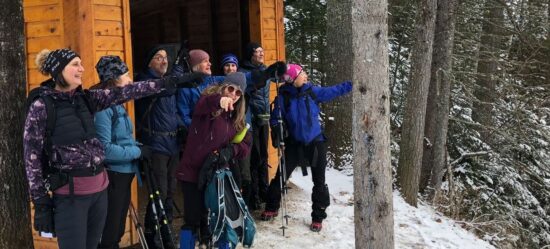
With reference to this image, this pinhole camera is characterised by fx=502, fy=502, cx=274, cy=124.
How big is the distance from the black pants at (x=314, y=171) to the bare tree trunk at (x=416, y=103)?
2787 millimetres

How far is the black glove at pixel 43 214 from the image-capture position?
10.8 feet

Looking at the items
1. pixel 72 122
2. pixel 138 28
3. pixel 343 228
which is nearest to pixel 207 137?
pixel 72 122

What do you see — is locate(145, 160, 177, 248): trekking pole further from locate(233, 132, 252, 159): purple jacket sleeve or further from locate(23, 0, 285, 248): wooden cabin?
locate(233, 132, 252, 159): purple jacket sleeve

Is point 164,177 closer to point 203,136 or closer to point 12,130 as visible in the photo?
point 203,136

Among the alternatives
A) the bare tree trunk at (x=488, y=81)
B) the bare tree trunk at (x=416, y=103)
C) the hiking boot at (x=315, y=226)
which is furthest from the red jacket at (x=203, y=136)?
the bare tree trunk at (x=488, y=81)

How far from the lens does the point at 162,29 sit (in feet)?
39.2

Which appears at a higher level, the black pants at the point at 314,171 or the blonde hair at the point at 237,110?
the blonde hair at the point at 237,110

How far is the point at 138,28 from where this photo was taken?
1302 cm

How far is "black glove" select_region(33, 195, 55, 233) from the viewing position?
330cm

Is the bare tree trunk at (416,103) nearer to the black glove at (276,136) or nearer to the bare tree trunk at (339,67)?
the bare tree trunk at (339,67)

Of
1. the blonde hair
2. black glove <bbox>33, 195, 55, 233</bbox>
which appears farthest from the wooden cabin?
black glove <bbox>33, 195, 55, 233</bbox>

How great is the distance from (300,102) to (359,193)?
4.90 ft

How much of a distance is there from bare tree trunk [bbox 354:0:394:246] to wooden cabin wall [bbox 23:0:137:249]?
2446mm

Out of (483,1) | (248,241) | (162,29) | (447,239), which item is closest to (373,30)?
(248,241)
